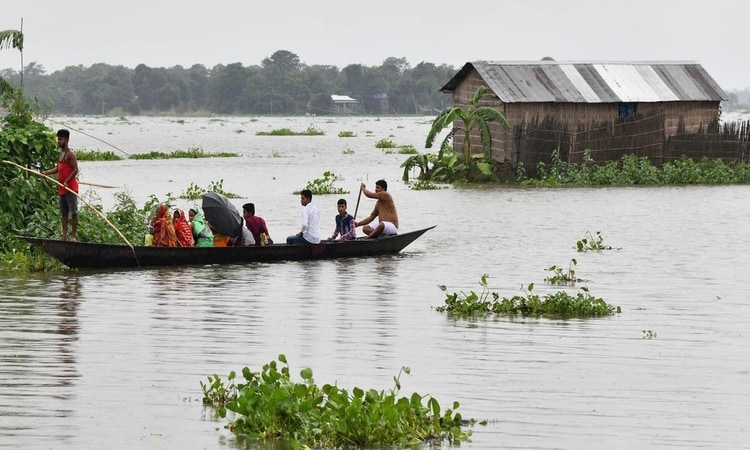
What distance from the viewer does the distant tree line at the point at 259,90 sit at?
5202 inches

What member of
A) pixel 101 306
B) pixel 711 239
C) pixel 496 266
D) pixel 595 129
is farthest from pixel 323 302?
pixel 595 129

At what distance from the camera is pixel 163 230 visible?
14406 millimetres

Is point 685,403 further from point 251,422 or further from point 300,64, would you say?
point 300,64

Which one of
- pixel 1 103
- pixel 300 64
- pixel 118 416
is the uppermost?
pixel 300 64

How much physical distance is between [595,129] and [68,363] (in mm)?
21262

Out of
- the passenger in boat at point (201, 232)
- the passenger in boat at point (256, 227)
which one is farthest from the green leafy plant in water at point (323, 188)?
the passenger in boat at point (201, 232)

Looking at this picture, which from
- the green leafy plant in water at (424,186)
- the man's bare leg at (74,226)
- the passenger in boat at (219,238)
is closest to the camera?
the man's bare leg at (74,226)

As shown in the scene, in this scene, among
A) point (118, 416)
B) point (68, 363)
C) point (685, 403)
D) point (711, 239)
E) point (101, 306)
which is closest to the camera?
point (118, 416)

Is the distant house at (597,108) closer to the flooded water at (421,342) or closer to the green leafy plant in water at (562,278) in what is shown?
the flooded water at (421,342)

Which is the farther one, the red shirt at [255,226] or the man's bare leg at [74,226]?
the red shirt at [255,226]

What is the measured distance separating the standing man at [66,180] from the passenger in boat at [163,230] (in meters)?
0.96

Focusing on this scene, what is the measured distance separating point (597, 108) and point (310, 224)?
52.8ft

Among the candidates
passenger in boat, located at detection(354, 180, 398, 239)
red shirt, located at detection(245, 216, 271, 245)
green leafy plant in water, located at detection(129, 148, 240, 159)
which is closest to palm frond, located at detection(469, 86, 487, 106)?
passenger in boat, located at detection(354, 180, 398, 239)

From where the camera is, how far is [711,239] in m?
18.7
